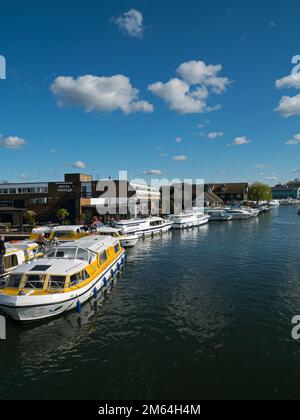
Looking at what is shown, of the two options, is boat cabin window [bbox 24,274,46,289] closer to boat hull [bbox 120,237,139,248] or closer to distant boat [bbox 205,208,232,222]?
boat hull [bbox 120,237,139,248]

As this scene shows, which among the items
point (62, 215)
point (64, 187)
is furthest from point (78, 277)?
point (64, 187)

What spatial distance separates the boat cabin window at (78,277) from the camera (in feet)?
61.7

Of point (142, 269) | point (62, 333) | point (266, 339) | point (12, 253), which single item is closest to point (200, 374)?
point (266, 339)

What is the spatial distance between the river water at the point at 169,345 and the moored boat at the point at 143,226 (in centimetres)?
2459

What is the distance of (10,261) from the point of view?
25.3 metres

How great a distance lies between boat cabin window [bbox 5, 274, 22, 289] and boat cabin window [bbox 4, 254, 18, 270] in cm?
730

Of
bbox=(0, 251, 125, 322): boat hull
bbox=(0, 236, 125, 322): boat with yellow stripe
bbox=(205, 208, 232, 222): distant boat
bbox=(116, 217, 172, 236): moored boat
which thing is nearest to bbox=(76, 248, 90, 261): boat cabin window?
bbox=(0, 236, 125, 322): boat with yellow stripe

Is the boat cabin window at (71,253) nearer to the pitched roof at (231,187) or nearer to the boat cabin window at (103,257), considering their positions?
the boat cabin window at (103,257)

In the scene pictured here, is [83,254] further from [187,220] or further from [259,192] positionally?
[259,192]

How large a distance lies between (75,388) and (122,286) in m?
12.8

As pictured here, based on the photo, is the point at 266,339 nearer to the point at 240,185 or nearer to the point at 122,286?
the point at 122,286

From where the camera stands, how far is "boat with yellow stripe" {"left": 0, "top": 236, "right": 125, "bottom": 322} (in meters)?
16.4

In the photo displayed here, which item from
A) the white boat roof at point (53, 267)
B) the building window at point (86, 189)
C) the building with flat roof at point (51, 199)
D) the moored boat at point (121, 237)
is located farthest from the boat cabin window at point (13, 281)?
the building window at point (86, 189)

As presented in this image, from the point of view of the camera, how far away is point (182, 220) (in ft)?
215
